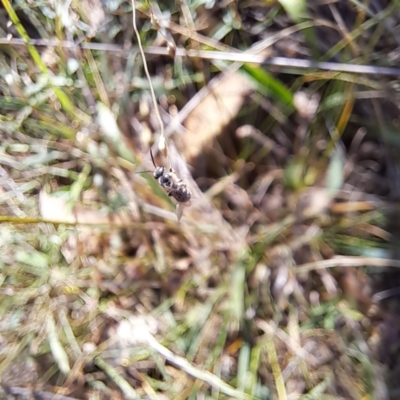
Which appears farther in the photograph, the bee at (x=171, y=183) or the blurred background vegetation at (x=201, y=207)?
the blurred background vegetation at (x=201, y=207)

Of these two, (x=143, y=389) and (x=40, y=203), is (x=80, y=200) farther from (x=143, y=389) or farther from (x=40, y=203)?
(x=143, y=389)

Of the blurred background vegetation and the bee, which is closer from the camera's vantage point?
the bee

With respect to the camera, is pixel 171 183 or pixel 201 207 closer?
pixel 171 183

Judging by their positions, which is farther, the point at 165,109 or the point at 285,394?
the point at 165,109

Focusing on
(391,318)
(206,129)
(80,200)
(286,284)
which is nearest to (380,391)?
(391,318)

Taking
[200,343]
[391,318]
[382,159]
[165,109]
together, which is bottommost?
[391,318]

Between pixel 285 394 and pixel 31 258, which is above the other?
pixel 31 258

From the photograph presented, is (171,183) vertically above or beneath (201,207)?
above
